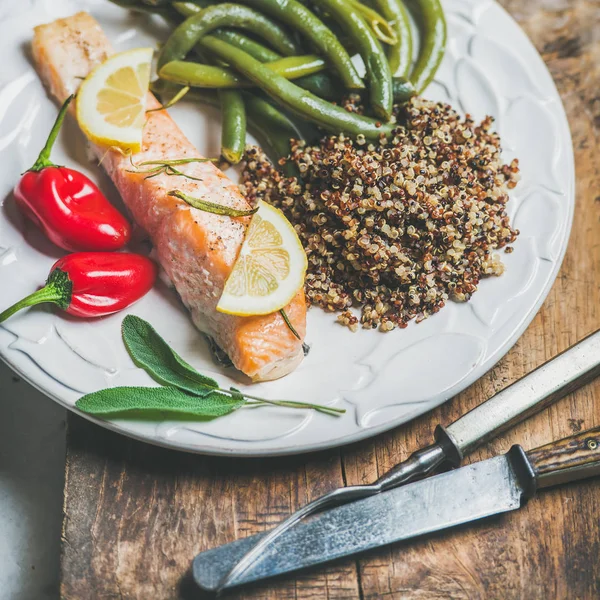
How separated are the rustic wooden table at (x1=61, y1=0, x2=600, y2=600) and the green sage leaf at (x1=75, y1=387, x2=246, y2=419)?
26 cm

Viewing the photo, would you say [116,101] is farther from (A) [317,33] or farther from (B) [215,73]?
(A) [317,33]

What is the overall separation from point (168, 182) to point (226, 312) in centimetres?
67

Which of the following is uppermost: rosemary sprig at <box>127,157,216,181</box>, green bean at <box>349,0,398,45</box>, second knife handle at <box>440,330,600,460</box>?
green bean at <box>349,0,398,45</box>

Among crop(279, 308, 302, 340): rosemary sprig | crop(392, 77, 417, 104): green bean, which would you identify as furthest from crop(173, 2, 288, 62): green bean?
crop(279, 308, 302, 340): rosemary sprig

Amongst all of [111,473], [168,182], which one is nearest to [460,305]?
[168,182]

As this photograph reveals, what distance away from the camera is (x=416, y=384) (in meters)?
2.74

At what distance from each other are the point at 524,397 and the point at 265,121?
161cm

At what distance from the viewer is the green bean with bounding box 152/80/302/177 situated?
A: 3160 millimetres

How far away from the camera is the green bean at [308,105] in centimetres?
305

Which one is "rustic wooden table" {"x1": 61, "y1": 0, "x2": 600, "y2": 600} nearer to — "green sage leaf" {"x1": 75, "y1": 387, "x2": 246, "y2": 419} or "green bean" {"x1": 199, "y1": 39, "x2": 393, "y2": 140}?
"green sage leaf" {"x1": 75, "y1": 387, "x2": 246, "y2": 419}

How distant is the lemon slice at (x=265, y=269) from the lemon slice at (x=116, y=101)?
26.8 inches

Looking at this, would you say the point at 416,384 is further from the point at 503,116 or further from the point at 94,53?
the point at 94,53

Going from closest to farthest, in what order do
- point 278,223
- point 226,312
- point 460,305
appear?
point 226,312 < point 278,223 < point 460,305

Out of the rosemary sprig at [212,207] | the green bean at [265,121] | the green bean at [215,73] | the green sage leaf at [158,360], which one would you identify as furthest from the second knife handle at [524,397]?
the green bean at [215,73]
